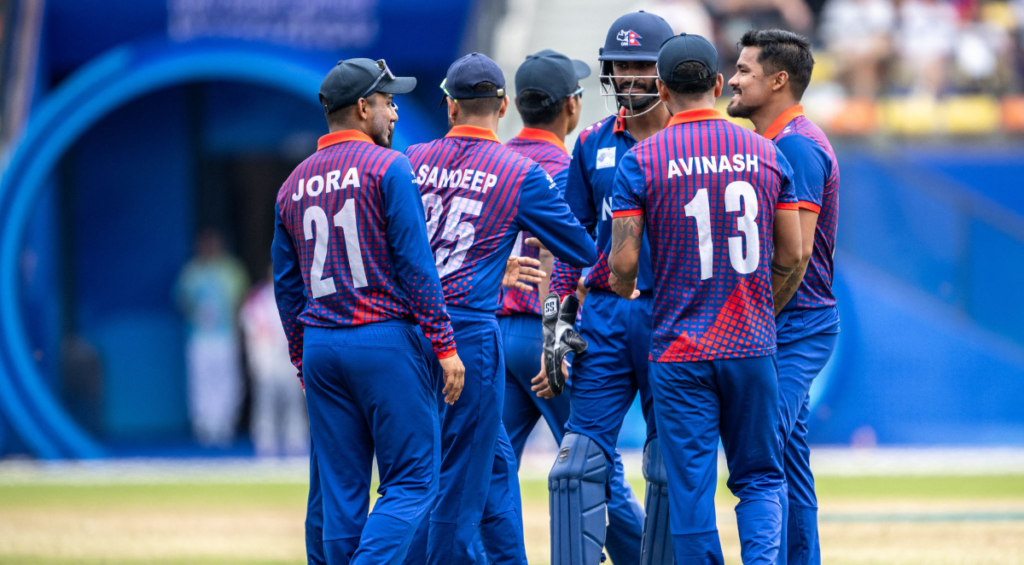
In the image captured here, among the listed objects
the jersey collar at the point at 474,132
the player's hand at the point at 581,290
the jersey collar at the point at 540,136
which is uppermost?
the jersey collar at the point at 540,136

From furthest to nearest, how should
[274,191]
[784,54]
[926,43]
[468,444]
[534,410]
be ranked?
[274,191]
[926,43]
[534,410]
[468,444]
[784,54]

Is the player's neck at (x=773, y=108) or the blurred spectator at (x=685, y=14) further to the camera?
the blurred spectator at (x=685, y=14)

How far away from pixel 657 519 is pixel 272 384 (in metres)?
9.33

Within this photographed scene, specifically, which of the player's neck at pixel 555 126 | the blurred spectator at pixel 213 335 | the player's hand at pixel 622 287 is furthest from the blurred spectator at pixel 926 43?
the player's hand at pixel 622 287

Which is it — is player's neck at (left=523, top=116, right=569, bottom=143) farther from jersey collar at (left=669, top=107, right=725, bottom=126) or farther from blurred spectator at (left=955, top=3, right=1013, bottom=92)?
blurred spectator at (left=955, top=3, right=1013, bottom=92)

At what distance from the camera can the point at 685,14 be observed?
14336 mm

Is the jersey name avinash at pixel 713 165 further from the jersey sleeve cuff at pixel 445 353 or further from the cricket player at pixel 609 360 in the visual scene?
the jersey sleeve cuff at pixel 445 353

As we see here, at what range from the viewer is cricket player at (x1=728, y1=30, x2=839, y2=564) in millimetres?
5117

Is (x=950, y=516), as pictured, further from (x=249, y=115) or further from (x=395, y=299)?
(x=249, y=115)

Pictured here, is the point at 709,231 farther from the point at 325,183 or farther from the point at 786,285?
the point at 325,183

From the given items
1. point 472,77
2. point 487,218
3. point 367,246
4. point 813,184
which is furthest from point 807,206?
point 367,246

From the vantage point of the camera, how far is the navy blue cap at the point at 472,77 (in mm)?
5383

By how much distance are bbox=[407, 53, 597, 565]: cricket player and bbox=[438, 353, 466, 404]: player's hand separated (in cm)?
23

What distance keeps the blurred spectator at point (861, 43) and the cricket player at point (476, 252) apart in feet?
34.3
